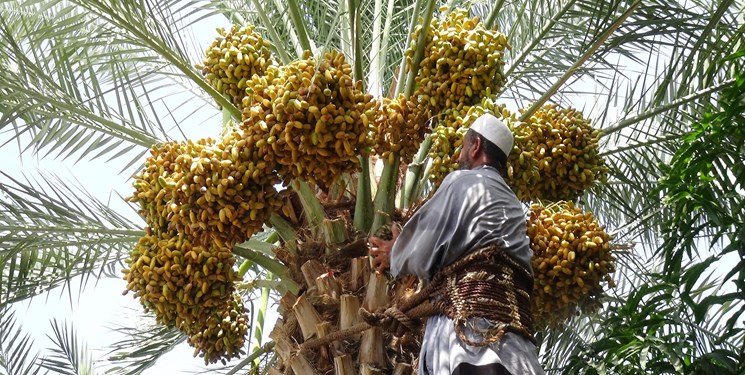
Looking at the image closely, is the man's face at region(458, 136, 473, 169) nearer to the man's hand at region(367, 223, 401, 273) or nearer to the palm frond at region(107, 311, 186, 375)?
the man's hand at region(367, 223, 401, 273)

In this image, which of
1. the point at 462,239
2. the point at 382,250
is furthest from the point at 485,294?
the point at 382,250

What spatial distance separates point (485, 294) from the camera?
3531 millimetres

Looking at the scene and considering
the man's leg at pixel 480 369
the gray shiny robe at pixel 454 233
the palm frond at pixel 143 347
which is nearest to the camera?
the man's leg at pixel 480 369

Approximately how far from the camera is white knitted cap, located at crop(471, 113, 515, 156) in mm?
3914

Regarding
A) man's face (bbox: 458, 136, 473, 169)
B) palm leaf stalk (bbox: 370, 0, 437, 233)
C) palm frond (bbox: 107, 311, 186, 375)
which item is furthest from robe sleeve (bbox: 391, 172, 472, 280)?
palm frond (bbox: 107, 311, 186, 375)

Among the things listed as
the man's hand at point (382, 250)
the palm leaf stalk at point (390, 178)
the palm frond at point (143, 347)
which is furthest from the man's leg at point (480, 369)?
the palm frond at point (143, 347)

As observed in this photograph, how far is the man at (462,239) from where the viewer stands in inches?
136

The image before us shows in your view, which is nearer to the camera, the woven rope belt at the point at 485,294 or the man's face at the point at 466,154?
the woven rope belt at the point at 485,294

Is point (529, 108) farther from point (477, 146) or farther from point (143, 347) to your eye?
point (143, 347)

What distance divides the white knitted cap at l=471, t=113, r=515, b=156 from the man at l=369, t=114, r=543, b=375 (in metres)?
0.02

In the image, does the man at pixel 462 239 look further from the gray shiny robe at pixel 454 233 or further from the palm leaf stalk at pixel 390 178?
the palm leaf stalk at pixel 390 178

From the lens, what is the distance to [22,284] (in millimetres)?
5316

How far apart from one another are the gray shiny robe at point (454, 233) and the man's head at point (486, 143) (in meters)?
0.11

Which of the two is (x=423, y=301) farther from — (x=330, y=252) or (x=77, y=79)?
(x=77, y=79)
